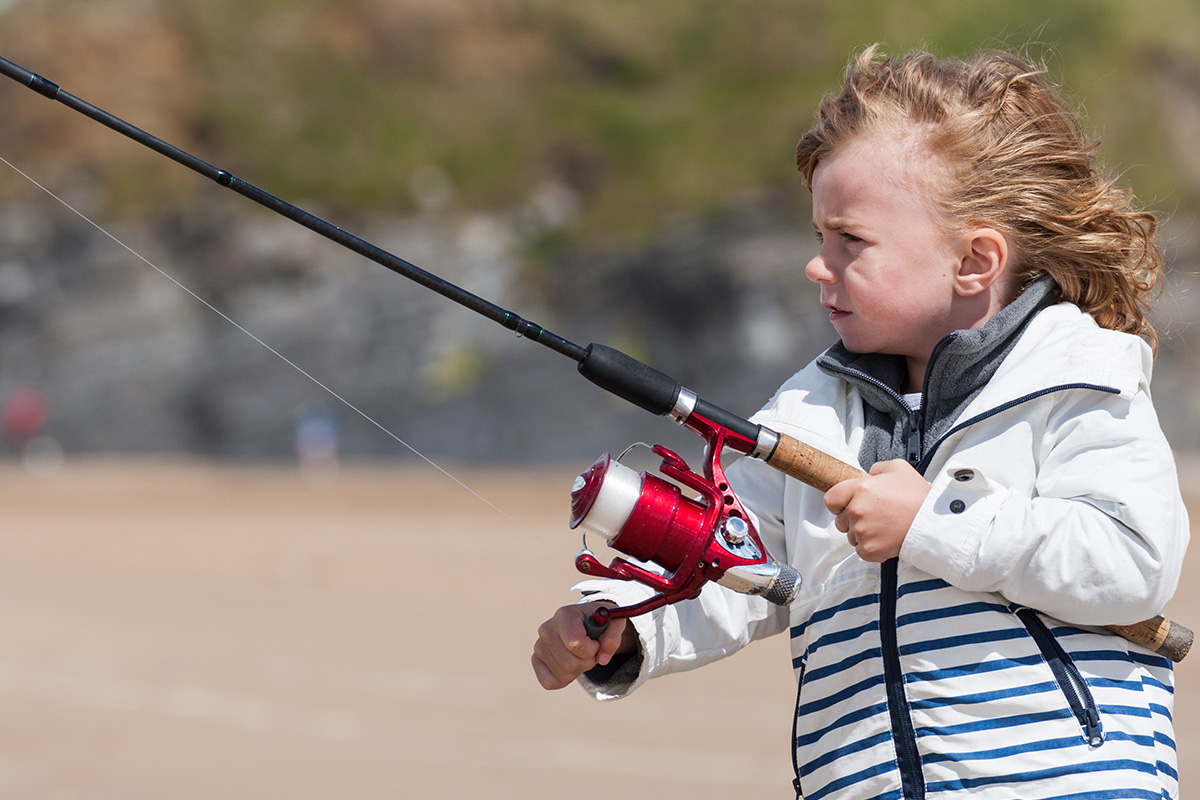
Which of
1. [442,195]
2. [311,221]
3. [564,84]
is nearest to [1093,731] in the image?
[311,221]

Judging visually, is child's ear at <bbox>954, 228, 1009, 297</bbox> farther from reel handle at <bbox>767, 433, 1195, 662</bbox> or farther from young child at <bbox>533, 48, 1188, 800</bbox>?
reel handle at <bbox>767, 433, 1195, 662</bbox>

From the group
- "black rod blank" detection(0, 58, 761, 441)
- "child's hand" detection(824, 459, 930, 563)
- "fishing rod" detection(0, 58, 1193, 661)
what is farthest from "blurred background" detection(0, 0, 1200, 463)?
"child's hand" detection(824, 459, 930, 563)

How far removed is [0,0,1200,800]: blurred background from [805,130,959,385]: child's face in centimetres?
1060

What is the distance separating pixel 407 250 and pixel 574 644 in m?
24.6

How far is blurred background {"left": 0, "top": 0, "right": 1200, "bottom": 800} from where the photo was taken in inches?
736

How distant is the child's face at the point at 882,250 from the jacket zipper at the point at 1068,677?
43 centimetres

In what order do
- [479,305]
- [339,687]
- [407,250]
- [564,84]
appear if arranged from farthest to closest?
[564,84], [407,250], [339,687], [479,305]

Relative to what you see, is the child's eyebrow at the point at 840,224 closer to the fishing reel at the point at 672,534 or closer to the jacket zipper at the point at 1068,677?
the fishing reel at the point at 672,534

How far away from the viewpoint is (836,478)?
1.76 meters

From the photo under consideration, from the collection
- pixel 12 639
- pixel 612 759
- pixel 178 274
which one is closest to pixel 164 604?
pixel 12 639

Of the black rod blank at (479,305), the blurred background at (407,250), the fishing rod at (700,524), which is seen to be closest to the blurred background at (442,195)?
the blurred background at (407,250)

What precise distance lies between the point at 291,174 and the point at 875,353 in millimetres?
27431

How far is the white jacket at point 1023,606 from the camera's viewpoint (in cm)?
161

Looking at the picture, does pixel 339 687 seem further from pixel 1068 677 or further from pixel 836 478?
pixel 1068 677
